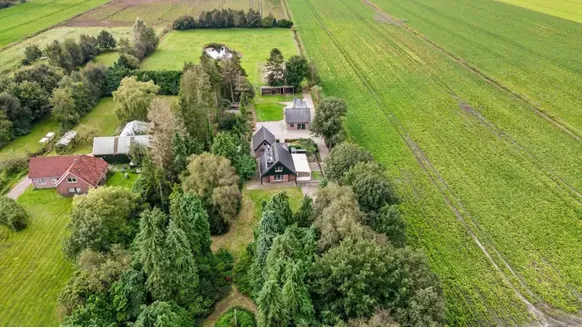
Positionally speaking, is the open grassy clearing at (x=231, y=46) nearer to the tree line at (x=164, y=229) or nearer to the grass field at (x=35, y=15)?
the tree line at (x=164, y=229)

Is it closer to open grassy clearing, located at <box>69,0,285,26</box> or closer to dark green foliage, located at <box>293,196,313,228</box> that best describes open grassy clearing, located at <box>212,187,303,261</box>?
dark green foliage, located at <box>293,196,313,228</box>

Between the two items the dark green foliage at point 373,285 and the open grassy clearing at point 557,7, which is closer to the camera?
the dark green foliage at point 373,285

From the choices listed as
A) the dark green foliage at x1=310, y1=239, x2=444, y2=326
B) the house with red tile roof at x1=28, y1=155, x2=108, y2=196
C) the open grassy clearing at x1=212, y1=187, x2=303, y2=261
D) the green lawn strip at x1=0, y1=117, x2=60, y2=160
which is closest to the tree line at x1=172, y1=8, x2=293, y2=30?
the green lawn strip at x1=0, y1=117, x2=60, y2=160

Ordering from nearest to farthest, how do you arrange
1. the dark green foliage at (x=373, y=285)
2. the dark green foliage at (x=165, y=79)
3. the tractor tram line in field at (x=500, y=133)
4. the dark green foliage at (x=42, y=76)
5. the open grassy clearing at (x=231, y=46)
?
the dark green foliage at (x=373, y=285)
the tractor tram line in field at (x=500, y=133)
the dark green foliage at (x=42, y=76)
the dark green foliage at (x=165, y=79)
the open grassy clearing at (x=231, y=46)

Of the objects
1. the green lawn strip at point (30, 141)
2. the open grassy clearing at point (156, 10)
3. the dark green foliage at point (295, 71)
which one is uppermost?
the dark green foliage at point (295, 71)

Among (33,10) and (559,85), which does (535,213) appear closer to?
(559,85)

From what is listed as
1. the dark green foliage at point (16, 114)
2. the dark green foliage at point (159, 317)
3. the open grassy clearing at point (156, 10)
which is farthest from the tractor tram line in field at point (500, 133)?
the dark green foliage at point (16, 114)
